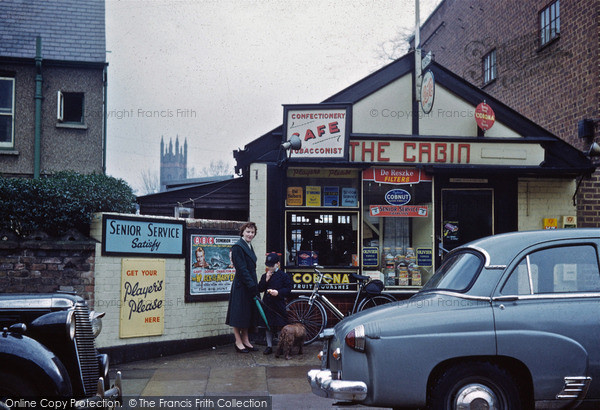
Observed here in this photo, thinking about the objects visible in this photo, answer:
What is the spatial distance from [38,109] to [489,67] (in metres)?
13.5

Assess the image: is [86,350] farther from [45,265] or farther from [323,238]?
[323,238]

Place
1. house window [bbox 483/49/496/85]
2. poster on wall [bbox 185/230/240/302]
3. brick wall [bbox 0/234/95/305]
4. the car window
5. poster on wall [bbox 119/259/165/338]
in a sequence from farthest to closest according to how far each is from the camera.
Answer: house window [bbox 483/49/496/85] → poster on wall [bbox 185/230/240/302] → poster on wall [bbox 119/259/165/338] → brick wall [bbox 0/234/95/305] → the car window

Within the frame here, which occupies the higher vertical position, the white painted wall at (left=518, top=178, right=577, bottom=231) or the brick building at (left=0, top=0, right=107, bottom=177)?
the brick building at (left=0, top=0, right=107, bottom=177)

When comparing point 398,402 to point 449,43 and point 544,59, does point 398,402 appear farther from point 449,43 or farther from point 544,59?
point 449,43

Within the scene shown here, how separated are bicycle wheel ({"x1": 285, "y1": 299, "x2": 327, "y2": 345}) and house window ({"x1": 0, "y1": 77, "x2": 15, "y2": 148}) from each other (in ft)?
33.0

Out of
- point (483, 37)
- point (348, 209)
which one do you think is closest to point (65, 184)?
point (348, 209)

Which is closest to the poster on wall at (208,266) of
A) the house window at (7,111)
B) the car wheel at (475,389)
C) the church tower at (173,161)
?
the car wheel at (475,389)

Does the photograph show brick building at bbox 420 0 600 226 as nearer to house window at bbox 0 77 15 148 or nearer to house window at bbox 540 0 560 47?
house window at bbox 540 0 560 47

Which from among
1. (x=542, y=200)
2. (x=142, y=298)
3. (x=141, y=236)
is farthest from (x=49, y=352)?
(x=542, y=200)

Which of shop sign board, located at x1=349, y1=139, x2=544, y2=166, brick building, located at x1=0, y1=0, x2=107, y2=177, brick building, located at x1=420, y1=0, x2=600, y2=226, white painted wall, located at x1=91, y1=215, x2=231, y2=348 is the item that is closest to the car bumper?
white painted wall, located at x1=91, y1=215, x2=231, y2=348

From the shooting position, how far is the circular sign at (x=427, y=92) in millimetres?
10617

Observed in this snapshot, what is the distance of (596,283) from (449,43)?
59.9 feet

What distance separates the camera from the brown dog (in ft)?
27.9

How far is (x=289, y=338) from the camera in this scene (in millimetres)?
8484
